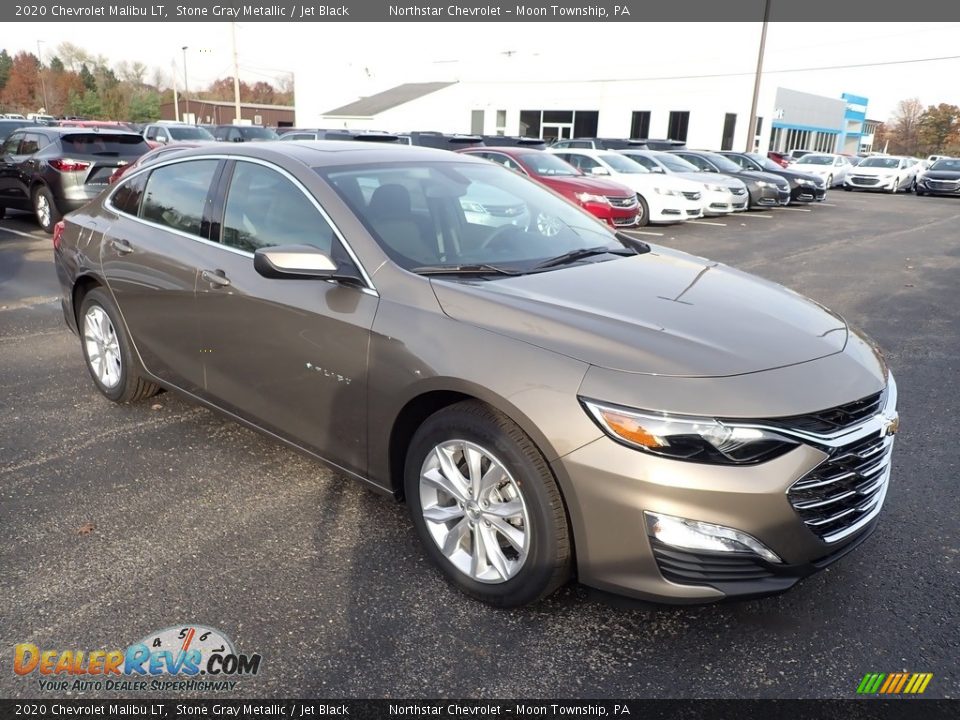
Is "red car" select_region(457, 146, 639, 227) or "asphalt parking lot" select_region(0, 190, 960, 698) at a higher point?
"red car" select_region(457, 146, 639, 227)

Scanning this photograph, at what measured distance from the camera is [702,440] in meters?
2.41

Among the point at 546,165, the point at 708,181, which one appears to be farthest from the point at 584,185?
the point at 708,181

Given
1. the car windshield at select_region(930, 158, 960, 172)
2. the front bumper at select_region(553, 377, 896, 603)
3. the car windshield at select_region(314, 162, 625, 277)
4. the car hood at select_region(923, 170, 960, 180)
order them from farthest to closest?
the car windshield at select_region(930, 158, 960, 172) → the car hood at select_region(923, 170, 960, 180) → the car windshield at select_region(314, 162, 625, 277) → the front bumper at select_region(553, 377, 896, 603)

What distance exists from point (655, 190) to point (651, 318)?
1390cm

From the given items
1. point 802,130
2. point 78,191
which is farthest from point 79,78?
point 78,191

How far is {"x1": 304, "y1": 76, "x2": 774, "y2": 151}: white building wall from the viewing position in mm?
46219

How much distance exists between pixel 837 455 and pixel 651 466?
668 millimetres

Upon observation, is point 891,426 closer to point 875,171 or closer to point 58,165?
point 58,165

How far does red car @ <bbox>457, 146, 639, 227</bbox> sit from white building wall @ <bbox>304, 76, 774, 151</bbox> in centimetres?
3500

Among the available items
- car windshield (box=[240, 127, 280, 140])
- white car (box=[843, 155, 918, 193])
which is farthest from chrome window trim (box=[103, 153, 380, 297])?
white car (box=[843, 155, 918, 193])

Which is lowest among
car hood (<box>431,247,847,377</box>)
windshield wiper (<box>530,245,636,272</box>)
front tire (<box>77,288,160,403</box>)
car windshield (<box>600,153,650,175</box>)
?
front tire (<box>77,288,160,403</box>)

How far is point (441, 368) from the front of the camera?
2.80 m

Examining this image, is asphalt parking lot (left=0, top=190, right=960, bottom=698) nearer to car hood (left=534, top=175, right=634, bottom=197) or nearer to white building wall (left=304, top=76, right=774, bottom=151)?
car hood (left=534, top=175, right=634, bottom=197)

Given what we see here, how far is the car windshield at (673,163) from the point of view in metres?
18.5
